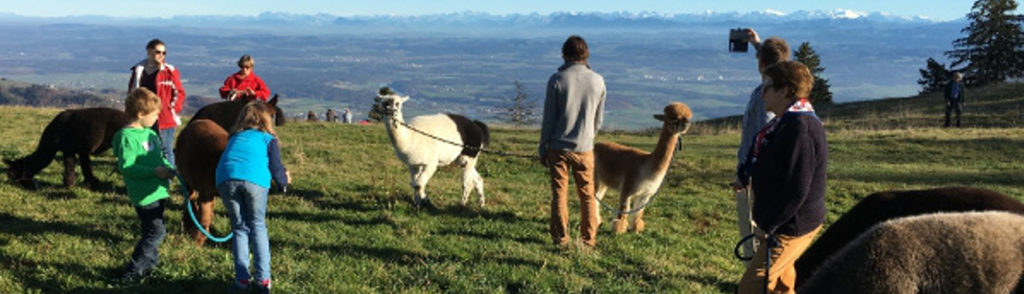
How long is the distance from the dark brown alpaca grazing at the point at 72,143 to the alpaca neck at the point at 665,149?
22.2 feet

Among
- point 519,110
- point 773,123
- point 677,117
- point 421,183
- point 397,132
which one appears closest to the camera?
point 773,123

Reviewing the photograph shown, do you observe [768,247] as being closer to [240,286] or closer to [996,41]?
[240,286]

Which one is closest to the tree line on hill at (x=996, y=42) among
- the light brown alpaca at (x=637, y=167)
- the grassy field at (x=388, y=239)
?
the grassy field at (x=388, y=239)

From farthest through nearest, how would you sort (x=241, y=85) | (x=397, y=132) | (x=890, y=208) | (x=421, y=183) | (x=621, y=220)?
(x=241, y=85)
(x=421, y=183)
(x=397, y=132)
(x=621, y=220)
(x=890, y=208)

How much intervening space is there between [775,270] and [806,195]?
55cm

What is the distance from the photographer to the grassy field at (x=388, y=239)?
5.50m

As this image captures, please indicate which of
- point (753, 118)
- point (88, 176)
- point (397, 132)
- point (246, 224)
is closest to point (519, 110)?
point (88, 176)

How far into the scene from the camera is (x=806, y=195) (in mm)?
3812

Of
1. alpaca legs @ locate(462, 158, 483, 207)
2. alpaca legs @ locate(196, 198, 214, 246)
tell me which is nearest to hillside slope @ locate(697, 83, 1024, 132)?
alpaca legs @ locate(462, 158, 483, 207)

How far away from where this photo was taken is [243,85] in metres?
9.55

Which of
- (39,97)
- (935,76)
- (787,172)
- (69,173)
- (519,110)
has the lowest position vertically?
(39,97)

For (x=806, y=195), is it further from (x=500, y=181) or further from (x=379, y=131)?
(x=379, y=131)

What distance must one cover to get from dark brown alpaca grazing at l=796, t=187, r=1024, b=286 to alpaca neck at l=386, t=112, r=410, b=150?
4606mm

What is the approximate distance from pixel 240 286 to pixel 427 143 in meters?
3.99
